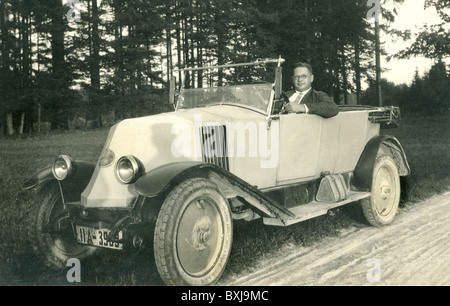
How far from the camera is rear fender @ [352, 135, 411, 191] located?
213 inches

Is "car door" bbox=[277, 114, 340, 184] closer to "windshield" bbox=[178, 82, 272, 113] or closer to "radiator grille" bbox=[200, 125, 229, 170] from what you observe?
"windshield" bbox=[178, 82, 272, 113]

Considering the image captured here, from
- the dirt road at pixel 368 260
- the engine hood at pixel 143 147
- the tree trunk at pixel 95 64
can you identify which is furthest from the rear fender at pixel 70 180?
the tree trunk at pixel 95 64

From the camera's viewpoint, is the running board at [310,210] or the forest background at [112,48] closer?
the running board at [310,210]

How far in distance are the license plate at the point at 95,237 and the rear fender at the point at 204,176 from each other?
0.54 m

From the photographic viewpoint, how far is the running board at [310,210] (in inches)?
163

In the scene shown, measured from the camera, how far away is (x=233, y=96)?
4883mm

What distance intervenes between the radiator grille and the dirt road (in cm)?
109

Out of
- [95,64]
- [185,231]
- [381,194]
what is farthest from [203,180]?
[95,64]

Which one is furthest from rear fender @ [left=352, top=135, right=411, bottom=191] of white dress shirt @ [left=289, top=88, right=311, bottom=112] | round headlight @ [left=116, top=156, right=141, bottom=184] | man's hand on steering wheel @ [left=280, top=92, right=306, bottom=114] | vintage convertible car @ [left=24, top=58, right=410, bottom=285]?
round headlight @ [left=116, top=156, right=141, bottom=184]

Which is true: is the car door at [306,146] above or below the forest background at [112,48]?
below

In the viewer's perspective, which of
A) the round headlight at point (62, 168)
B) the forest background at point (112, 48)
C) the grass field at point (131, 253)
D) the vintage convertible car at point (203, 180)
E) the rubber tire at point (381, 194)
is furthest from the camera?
the forest background at point (112, 48)

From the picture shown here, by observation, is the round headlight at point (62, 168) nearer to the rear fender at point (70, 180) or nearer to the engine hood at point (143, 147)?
the rear fender at point (70, 180)
